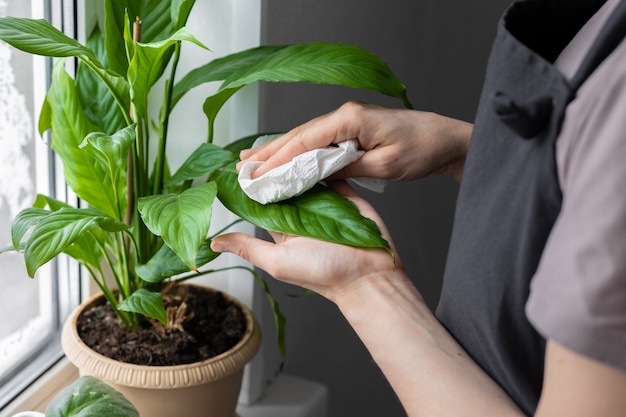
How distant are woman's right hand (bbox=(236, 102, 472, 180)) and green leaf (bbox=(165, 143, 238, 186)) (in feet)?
0.11

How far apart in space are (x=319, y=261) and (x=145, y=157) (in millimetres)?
322

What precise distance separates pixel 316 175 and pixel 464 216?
185 mm

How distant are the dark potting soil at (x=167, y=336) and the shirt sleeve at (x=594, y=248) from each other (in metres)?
0.60

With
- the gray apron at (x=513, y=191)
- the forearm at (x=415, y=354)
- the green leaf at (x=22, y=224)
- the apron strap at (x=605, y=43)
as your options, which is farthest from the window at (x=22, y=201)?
the apron strap at (x=605, y=43)

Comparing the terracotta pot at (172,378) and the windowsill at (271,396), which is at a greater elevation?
the terracotta pot at (172,378)

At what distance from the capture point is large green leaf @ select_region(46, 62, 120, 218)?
1023 mm

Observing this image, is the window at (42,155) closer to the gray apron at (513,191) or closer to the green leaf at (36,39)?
the green leaf at (36,39)

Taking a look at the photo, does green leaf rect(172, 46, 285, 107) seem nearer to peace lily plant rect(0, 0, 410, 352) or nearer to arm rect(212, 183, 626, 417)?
peace lily plant rect(0, 0, 410, 352)

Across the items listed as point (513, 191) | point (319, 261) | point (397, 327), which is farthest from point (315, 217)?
point (513, 191)

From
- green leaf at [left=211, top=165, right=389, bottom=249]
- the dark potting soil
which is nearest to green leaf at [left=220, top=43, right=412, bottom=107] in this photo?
green leaf at [left=211, top=165, right=389, bottom=249]

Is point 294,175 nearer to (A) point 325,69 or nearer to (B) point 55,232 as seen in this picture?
(A) point 325,69

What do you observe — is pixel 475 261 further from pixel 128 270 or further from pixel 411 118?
pixel 128 270

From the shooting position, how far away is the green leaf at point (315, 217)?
858 mm

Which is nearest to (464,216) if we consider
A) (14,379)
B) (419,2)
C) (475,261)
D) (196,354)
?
(475,261)
